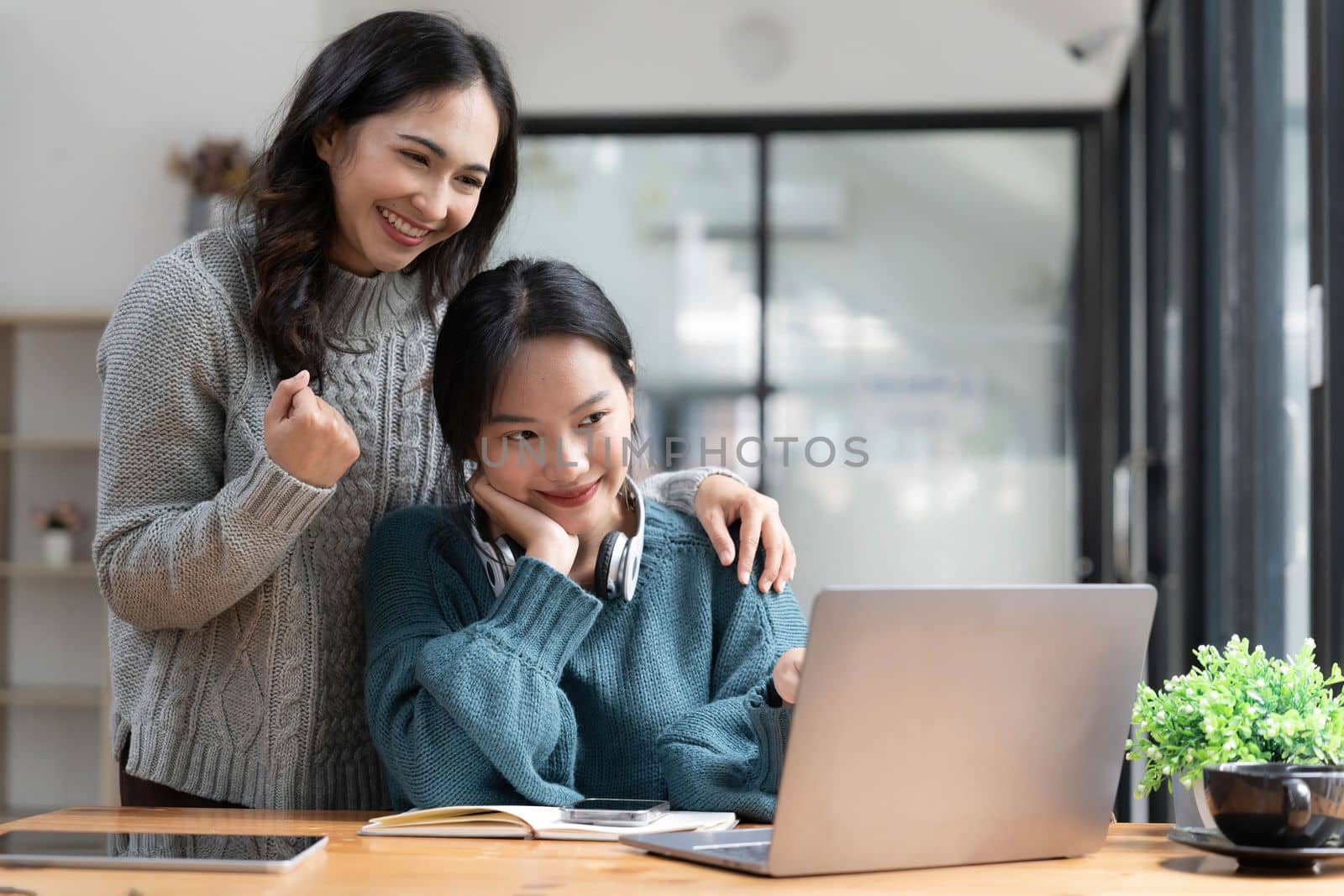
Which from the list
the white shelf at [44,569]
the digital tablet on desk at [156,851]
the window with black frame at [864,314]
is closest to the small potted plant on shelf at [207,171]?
the window with black frame at [864,314]

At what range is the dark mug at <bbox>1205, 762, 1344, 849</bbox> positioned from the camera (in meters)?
0.99

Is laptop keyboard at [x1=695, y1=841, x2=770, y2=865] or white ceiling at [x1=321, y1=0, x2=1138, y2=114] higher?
white ceiling at [x1=321, y1=0, x2=1138, y2=114]

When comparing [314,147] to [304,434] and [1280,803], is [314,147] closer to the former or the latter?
[304,434]

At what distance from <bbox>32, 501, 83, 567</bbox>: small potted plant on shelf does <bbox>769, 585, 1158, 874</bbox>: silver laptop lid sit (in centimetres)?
376

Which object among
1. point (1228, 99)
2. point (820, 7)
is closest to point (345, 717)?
point (1228, 99)

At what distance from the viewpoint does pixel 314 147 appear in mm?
1517

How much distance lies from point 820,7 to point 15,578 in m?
3.09

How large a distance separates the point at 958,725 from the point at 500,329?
0.66 meters

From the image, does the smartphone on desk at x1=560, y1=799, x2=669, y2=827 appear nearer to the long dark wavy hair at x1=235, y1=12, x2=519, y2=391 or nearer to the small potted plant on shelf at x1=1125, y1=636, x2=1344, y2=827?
the small potted plant on shelf at x1=1125, y1=636, x2=1344, y2=827

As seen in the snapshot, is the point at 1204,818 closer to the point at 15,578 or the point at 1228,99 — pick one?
the point at 1228,99

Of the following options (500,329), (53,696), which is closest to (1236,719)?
(500,329)

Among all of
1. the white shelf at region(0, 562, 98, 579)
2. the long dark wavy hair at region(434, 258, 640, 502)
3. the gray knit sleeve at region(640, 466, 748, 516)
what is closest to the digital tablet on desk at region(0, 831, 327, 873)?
the long dark wavy hair at region(434, 258, 640, 502)

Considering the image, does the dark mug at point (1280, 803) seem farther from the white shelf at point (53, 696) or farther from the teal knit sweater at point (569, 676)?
the white shelf at point (53, 696)

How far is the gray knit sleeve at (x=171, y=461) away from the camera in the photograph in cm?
134
